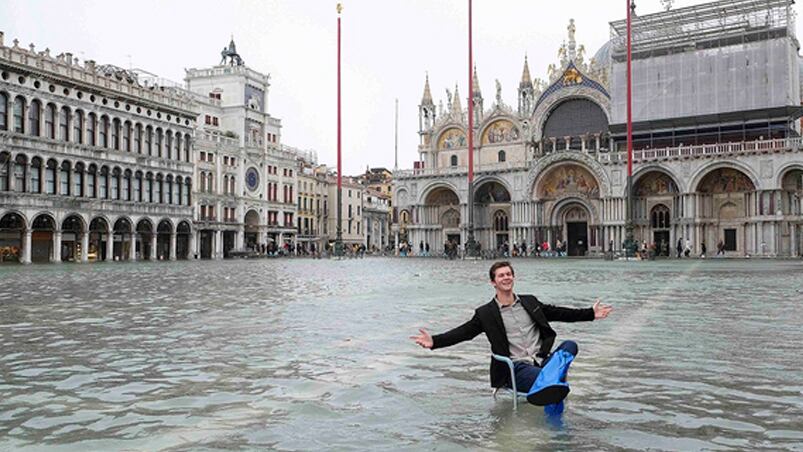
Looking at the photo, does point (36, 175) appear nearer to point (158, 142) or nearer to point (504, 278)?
point (158, 142)

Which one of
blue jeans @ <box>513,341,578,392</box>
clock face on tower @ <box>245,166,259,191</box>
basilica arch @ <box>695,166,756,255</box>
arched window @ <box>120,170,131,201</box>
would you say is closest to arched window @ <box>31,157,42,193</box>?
arched window @ <box>120,170,131,201</box>

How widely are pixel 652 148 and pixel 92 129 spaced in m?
41.0

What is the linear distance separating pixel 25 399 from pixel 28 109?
45929 mm

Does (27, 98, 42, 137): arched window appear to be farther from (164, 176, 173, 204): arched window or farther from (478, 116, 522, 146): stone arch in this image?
(478, 116, 522, 146): stone arch

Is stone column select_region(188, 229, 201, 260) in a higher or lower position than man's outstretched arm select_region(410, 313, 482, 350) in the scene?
higher

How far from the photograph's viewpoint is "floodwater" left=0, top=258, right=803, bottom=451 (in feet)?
17.9

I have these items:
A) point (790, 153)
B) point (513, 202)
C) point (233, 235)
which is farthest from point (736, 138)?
point (233, 235)

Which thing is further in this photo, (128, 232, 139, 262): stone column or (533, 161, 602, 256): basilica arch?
(533, 161, 602, 256): basilica arch

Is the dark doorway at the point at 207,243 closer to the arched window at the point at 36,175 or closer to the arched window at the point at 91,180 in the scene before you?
the arched window at the point at 91,180

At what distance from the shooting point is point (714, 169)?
54.8 metres

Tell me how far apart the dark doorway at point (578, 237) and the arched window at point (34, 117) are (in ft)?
133

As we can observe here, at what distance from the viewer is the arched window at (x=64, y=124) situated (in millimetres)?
50312

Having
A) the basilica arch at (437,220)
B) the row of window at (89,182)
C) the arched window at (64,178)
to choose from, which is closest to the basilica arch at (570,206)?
the basilica arch at (437,220)

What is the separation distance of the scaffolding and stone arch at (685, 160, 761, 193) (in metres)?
9.14
